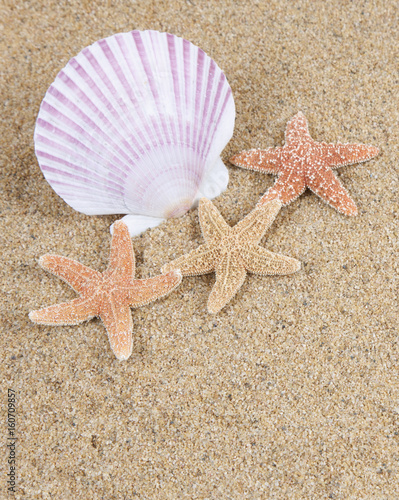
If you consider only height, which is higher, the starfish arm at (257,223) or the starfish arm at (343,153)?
the starfish arm at (343,153)

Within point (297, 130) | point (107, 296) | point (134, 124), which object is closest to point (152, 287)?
point (107, 296)

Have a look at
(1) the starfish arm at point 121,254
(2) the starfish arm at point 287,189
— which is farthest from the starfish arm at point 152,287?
(2) the starfish arm at point 287,189

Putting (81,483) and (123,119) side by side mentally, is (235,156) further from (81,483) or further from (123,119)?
(81,483)

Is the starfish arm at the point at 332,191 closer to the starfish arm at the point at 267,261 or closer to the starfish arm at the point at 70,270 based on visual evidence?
the starfish arm at the point at 267,261

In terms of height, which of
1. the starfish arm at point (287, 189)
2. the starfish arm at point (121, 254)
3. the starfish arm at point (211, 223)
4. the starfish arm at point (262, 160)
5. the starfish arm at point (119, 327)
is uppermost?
the starfish arm at point (262, 160)

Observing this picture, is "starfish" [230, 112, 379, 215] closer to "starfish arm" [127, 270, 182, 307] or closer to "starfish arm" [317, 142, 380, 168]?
"starfish arm" [317, 142, 380, 168]

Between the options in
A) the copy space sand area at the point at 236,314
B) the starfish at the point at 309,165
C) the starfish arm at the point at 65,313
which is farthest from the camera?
the starfish at the point at 309,165

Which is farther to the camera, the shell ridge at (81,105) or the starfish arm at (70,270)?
the starfish arm at (70,270)

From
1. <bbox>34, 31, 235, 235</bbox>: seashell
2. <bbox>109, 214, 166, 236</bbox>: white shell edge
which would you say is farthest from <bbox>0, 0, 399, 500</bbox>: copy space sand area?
<bbox>34, 31, 235, 235</bbox>: seashell
